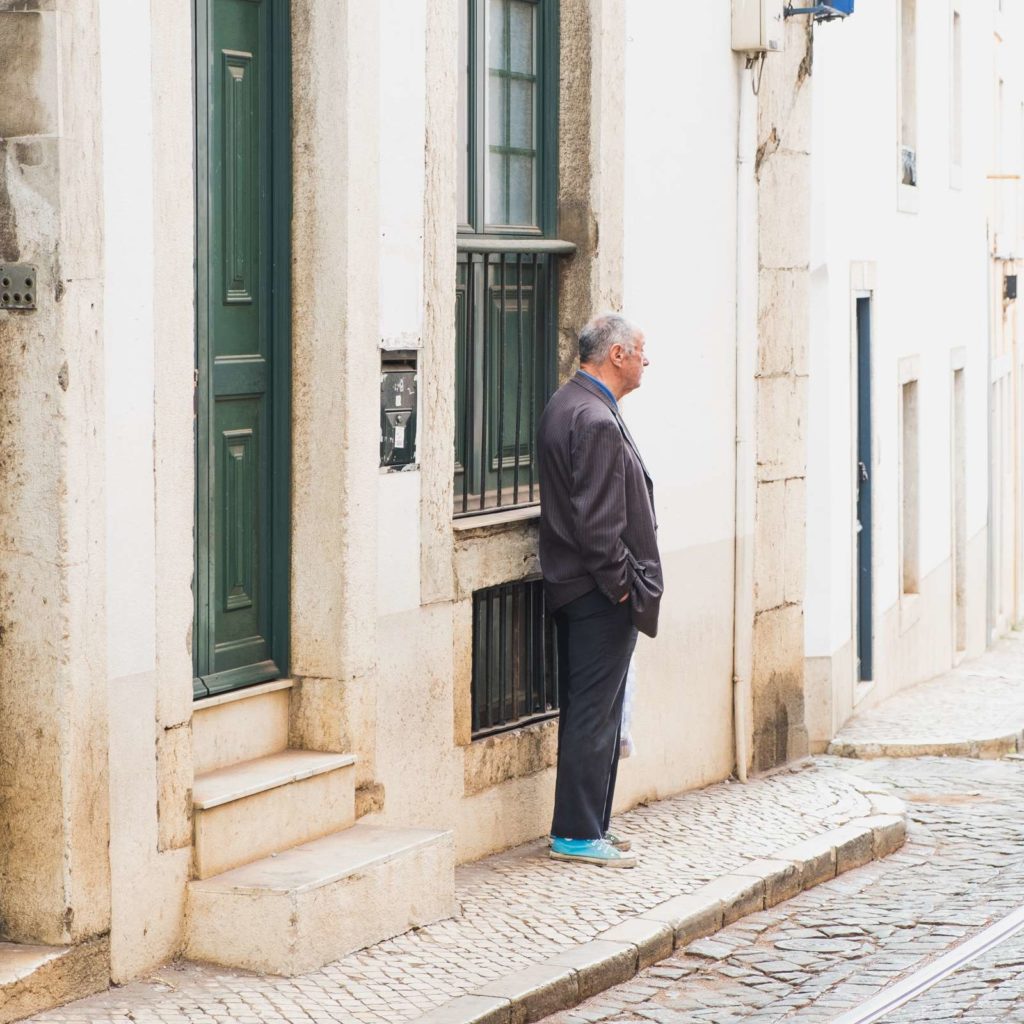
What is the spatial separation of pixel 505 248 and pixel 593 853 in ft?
7.77

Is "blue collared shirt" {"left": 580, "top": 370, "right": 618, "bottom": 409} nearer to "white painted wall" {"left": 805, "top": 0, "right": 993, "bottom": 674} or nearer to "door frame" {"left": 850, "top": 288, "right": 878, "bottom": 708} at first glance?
"white painted wall" {"left": 805, "top": 0, "right": 993, "bottom": 674}

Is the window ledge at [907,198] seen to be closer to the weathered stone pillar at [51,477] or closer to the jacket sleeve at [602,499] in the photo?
the jacket sleeve at [602,499]


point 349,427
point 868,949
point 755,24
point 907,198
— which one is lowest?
point 868,949

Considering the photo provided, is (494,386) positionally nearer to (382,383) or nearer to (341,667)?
(382,383)

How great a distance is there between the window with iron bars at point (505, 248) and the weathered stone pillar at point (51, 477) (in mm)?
2535

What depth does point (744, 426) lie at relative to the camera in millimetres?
10359

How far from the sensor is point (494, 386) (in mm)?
8625

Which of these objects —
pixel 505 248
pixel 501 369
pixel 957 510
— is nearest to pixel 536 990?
pixel 501 369

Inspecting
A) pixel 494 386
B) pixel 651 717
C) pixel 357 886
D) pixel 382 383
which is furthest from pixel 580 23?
pixel 357 886

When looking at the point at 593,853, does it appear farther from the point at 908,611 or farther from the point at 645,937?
the point at 908,611

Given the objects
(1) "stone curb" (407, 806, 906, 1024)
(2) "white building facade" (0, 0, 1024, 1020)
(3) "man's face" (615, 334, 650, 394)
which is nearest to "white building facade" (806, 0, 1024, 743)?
(2) "white building facade" (0, 0, 1024, 1020)

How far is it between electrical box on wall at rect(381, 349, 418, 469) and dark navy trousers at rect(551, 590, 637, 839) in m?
0.91

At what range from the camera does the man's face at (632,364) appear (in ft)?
26.7

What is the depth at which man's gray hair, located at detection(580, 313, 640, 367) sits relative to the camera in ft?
26.6
